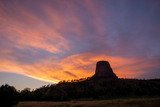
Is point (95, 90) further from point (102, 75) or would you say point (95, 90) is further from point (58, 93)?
point (102, 75)

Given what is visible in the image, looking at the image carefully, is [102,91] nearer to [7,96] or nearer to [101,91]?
[101,91]

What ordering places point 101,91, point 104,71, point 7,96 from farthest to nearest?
1. point 104,71
2. point 101,91
3. point 7,96

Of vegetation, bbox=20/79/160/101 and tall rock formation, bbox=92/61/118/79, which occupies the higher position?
tall rock formation, bbox=92/61/118/79

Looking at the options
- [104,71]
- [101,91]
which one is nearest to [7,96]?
[101,91]

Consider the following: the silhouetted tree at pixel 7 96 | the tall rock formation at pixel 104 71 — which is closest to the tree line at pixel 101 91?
the silhouetted tree at pixel 7 96

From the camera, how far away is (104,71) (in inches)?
6511

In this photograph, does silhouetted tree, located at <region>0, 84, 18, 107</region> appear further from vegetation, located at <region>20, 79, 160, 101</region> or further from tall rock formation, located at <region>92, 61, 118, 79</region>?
tall rock formation, located at <region>92, 61, 118, 79</region>

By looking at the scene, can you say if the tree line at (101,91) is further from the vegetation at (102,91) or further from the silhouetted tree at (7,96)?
the silhouetted tree at (7,96)

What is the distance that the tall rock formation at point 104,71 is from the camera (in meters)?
163

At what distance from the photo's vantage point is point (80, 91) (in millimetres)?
118188

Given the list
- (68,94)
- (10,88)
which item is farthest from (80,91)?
(10,88)

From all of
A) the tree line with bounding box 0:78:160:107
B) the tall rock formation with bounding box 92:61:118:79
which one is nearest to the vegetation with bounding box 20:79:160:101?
the tree line with bounding box 0:78:160:107

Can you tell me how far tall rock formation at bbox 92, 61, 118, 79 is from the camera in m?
163

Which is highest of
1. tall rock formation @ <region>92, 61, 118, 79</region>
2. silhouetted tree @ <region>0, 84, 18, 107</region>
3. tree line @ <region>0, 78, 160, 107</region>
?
tall rock formation @ <region>92, 61, 118, 79</region>
